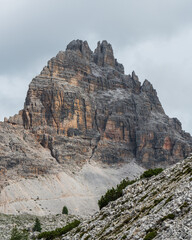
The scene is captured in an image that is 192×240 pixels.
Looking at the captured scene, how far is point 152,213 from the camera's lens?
2952 centimetres

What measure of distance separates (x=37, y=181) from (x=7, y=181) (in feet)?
42.4

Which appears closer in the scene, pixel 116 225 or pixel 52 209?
pixel 116 225

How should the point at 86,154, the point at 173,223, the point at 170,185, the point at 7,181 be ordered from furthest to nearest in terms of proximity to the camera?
the point at 86,154 < the point at 7,181 < the point at 170,185 < the point at 173,223

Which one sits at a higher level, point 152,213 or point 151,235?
point 152,213

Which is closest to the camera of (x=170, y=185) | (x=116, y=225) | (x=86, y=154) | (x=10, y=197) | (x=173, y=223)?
(x=173, y=223)

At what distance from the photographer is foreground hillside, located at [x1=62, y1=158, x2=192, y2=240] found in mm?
24855

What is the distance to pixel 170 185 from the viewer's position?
36.5 metres

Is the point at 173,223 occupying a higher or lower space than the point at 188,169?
lower

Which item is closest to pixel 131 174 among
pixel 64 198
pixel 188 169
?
pixel 64 198

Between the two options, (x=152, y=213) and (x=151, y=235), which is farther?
(x=152, y=213)

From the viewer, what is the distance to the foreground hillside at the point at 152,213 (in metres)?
24.9

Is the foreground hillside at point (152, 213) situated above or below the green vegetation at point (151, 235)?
above

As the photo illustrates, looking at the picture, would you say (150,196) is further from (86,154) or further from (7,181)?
(86,154)

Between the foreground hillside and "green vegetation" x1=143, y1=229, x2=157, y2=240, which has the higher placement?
the foreground hillside
